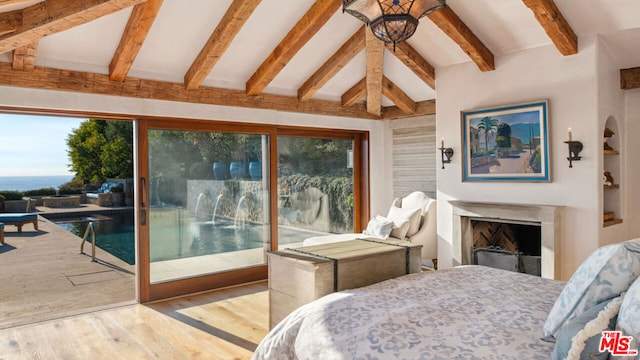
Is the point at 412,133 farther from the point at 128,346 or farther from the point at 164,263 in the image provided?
the point at 128,346

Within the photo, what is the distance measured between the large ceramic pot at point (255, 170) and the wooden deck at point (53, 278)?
6.11 feet

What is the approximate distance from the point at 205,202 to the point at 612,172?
4.25 meters

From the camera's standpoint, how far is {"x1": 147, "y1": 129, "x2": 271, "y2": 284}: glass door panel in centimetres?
466

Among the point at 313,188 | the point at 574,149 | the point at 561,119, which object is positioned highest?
the point at 561,119

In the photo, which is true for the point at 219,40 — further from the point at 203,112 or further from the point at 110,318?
the point at 110,318

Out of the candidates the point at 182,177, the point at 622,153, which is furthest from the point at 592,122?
the point at 182,177

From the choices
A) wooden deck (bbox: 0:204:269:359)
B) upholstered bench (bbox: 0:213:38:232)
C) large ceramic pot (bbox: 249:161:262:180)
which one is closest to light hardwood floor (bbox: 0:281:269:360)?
wooden deck (bbox: 0:204:269:359)

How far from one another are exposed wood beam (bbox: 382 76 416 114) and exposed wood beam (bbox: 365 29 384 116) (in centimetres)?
14

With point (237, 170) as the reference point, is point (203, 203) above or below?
below

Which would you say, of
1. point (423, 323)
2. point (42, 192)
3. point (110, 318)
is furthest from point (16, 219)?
point (423, 323)

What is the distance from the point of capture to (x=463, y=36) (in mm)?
4141

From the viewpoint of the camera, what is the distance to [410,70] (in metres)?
5.37

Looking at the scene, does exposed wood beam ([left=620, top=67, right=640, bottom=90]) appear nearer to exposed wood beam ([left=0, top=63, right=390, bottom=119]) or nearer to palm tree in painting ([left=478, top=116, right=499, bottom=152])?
palm tree in painting ([left=478, top=116, right=499, bottom=152])

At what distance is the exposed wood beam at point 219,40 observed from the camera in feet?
11.7
